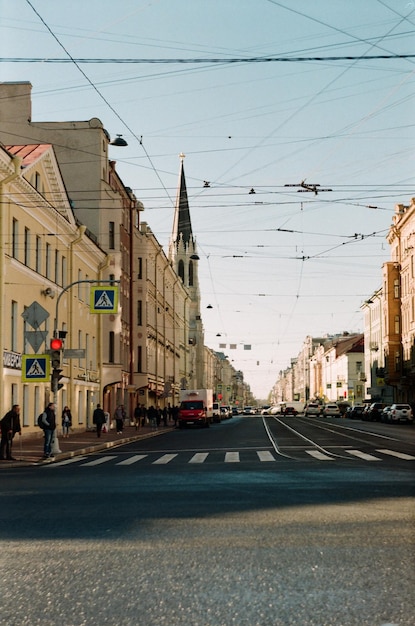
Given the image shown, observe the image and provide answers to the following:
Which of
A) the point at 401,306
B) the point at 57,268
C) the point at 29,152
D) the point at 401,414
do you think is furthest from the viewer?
the point at 401,306

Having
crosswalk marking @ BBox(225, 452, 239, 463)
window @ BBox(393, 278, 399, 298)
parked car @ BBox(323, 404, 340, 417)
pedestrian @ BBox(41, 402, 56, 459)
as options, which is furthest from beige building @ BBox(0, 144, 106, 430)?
parked car @ BBox(323, 404, 340, 417)

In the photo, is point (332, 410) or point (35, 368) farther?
point (332, 410)

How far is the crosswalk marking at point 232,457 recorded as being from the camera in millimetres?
23384

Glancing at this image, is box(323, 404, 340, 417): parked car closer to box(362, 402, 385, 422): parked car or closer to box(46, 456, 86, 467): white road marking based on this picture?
box(362, 402, 385, 422): parked car

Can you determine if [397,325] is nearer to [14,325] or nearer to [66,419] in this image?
[66,419]

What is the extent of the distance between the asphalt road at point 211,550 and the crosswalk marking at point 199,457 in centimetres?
592

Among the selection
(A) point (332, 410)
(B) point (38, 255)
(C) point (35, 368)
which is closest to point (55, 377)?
(C) point (35, 368)

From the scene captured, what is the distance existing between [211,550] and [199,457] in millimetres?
16792

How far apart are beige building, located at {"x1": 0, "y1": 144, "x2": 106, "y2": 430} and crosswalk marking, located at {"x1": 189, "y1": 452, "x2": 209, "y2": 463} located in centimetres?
505

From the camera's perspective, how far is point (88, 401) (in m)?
54.6

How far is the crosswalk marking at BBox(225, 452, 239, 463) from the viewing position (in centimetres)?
2338

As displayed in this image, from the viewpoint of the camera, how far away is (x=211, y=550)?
9.19 metres

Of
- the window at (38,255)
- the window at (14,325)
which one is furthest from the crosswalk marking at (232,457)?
the window at (38,255)

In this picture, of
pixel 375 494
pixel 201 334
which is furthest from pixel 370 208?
pixel 201 334
